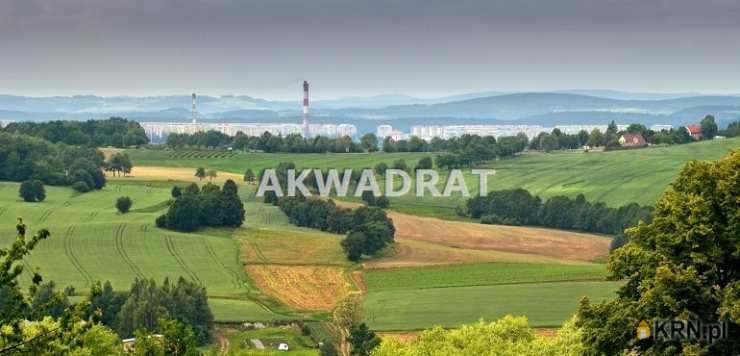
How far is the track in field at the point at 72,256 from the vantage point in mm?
80256

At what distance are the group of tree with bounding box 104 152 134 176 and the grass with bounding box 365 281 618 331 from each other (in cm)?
7668

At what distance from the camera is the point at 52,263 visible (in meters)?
83.9

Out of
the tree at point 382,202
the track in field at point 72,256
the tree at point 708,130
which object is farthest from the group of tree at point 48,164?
the tree at point 708,130

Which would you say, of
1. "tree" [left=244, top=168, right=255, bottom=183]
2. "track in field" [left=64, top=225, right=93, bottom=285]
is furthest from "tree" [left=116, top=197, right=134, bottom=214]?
"tree" [left=244, top=168, right=255, bottom=183]

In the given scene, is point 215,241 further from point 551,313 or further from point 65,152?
point 65,152

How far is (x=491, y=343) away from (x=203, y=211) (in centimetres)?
6862

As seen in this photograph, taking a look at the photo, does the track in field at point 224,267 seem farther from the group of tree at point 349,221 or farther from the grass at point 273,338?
the grass at point 273,338

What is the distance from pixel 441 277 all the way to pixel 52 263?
2705 centimetres

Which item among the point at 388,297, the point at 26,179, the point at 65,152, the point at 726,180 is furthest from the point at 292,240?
the point at 726,180

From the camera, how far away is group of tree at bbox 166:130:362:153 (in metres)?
176

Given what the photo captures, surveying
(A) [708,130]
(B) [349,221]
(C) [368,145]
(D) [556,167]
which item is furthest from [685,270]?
(A) [708,130]

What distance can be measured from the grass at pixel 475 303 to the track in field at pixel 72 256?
19.3m

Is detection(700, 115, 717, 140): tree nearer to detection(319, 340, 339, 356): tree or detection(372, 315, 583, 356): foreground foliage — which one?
detection(319, 340, 339, 356): tree

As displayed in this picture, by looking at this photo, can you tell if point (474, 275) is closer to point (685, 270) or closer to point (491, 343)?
point (491, 343)
